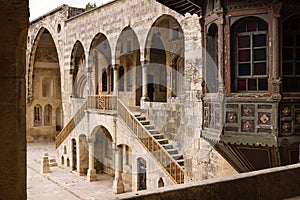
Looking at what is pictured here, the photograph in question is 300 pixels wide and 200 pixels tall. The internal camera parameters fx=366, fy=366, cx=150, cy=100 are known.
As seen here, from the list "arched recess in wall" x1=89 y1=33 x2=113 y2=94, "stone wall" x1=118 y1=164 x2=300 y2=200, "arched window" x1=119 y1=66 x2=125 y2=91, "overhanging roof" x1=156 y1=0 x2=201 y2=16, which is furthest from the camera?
"arched recess in wall" x1=89 y1=33 x2=113 y2=94

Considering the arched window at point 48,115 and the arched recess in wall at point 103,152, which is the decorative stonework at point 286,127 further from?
the arched window at point 48,115

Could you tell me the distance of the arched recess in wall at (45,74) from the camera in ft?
103

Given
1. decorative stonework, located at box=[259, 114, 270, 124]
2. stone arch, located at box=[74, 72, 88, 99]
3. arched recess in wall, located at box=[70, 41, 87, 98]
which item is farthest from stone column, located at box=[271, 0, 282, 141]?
stone arch, located at box=[74, 72, 88, 99]

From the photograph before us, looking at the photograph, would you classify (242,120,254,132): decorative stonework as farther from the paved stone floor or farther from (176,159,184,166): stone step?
the paved stone floor

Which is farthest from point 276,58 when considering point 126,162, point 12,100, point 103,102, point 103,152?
point 103,152

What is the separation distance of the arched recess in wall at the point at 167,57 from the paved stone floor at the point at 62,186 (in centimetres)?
560

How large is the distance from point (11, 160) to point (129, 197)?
4.75 feet

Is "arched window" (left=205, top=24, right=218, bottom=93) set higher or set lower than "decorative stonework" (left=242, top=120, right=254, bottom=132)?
higher

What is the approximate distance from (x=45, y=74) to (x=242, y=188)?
29.8 m

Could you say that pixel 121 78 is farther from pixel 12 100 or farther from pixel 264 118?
pixel 12 100

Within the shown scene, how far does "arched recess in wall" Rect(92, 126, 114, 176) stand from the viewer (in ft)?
70.0

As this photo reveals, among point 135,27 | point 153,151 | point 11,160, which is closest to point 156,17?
point 135,27

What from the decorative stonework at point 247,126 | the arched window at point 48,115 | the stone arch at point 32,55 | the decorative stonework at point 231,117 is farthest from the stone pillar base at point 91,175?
the arched window at point 48,115

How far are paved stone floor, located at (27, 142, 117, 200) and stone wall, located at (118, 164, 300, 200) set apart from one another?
9.70 metres
